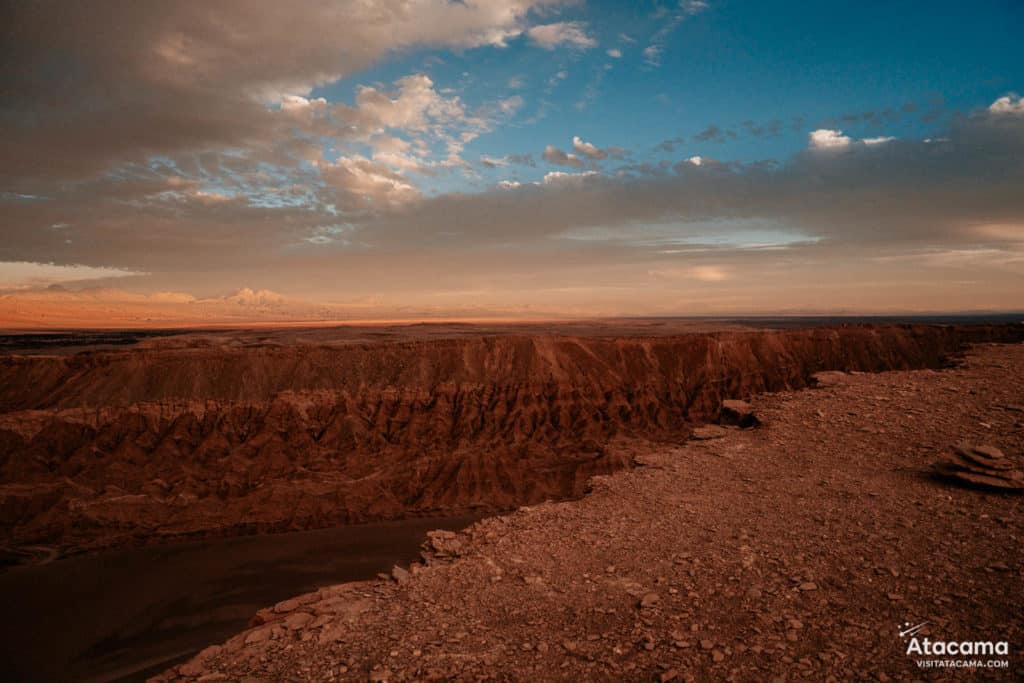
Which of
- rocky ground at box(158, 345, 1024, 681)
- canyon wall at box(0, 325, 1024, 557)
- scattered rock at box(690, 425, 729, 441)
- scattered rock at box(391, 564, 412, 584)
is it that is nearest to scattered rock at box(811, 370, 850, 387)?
scattered rock at box(690, 425, 729, 441)

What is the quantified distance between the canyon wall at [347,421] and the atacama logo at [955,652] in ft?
45.1

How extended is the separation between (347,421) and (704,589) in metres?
21.3

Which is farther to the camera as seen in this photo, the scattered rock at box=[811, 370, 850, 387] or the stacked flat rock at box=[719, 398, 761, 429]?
the scattered rock at box=[811, 370, 850, 387]

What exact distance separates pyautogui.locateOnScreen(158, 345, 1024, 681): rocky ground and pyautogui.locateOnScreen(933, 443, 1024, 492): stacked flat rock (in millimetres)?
297

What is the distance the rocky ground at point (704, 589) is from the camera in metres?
6.64

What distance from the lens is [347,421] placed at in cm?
2631

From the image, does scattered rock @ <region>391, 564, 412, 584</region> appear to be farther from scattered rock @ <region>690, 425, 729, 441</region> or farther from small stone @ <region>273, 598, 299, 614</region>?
scattered rock @ <region>690, 425, 729, 441</region>

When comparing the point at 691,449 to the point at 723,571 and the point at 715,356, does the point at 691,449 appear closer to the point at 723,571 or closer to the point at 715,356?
the point at 723,571

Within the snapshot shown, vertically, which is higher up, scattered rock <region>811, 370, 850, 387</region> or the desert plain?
scattered rock <region>811, 370, 850, 387</region>

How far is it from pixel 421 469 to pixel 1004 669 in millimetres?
19026

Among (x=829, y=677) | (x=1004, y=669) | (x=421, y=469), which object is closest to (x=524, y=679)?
(x=829, y=677)

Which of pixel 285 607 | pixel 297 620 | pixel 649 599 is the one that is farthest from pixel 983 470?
pixel 285 607

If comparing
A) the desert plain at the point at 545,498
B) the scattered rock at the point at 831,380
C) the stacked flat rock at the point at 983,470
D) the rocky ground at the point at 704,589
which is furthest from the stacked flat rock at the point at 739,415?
the stacked flat rock at the point at 983,470

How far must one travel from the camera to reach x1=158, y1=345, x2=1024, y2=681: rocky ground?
6637 mm
